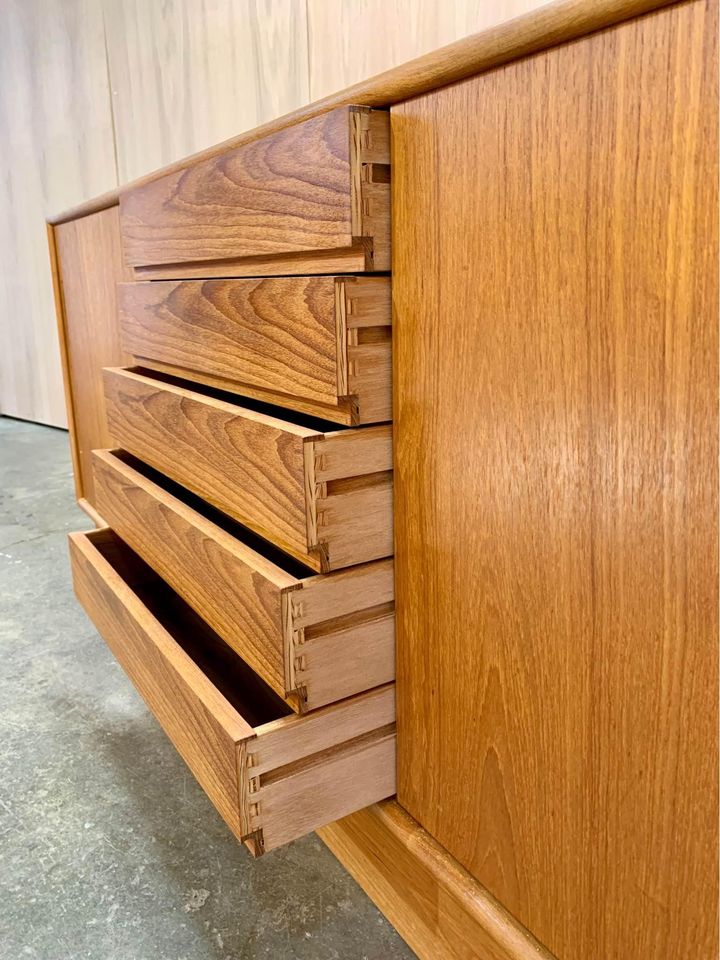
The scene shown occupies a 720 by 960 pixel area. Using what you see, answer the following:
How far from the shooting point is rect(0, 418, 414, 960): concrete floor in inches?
27.4

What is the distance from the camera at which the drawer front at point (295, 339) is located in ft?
1.81

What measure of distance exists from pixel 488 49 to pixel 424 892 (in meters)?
0.59

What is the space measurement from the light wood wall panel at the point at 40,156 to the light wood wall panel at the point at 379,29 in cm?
120

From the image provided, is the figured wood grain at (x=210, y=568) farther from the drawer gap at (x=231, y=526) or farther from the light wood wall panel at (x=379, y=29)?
the light wood wall panel at (x=379, y=29)

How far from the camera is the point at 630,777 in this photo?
→ 1.46 feet

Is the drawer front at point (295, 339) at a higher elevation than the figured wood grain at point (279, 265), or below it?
below

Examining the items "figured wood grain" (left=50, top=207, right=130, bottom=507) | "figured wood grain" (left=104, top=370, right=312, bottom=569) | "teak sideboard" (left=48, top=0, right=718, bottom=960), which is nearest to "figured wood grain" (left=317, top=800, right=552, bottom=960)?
"teak sideboard" (left=48, top=0, right=718, bottom=960)

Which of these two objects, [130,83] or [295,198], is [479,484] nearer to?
[295,198]

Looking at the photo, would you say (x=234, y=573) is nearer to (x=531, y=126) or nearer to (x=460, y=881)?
(x=460, y=881)

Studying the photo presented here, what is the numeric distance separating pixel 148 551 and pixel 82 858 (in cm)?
31

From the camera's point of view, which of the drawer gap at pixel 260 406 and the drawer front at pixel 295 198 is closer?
the drawer front at pixel 295 198

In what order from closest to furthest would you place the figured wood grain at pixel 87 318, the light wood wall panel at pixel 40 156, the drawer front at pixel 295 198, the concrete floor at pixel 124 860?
the drawer front at pixel 295 198, the concrete floor at pixel 124 860, the figured wood grain at pixel 87 318, the light wood wall panel at pixel 40 156

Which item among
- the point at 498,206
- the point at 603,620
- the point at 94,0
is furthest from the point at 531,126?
the point at 94,0

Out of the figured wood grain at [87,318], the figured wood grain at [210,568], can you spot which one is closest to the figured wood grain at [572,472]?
the figured wood grain at [210,568]
